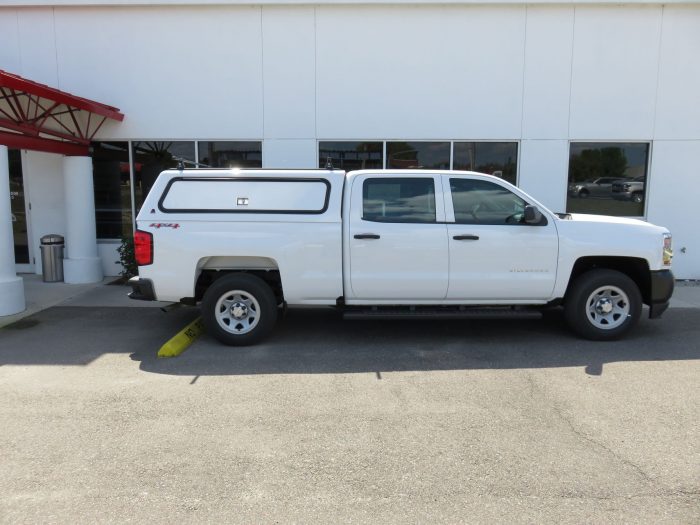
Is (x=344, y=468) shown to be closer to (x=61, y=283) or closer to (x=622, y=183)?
(x=61, y=283)

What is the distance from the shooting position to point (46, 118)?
8984 millimetres

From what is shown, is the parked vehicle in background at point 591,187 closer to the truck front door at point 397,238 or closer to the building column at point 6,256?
the truck front door at point 397,238

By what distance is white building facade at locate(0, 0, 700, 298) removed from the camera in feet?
33.2

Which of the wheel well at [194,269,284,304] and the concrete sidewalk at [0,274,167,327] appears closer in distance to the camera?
the wheel well at [194,269,284,304]

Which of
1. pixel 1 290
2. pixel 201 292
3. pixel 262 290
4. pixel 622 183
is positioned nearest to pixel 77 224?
pixel 1 290

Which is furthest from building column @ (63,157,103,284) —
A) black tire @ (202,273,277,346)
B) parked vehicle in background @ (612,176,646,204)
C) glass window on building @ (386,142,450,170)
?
parked vehicle in background @ (612,176,646,204)

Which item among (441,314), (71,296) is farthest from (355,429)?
(71,296)

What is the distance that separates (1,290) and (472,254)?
21.4 feet

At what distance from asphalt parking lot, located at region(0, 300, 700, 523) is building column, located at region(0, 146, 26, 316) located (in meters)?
1.31

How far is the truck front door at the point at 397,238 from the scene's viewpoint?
607 centimetres

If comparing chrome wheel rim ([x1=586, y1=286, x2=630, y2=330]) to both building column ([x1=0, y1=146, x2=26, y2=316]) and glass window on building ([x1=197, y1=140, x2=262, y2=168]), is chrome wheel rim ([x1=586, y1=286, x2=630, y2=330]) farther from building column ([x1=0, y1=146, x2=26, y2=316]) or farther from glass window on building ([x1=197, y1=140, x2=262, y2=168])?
building column ([x1=0, y1=146, x2=26, y2=316])

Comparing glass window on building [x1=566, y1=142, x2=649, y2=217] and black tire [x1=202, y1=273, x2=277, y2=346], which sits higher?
glass window on building [x1=566, y1=142, x2=649, y2=217]

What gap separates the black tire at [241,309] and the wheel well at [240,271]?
0.40 ft

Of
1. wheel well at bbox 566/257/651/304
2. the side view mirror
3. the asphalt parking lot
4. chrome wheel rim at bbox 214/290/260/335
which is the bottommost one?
the asphalt parking lot
